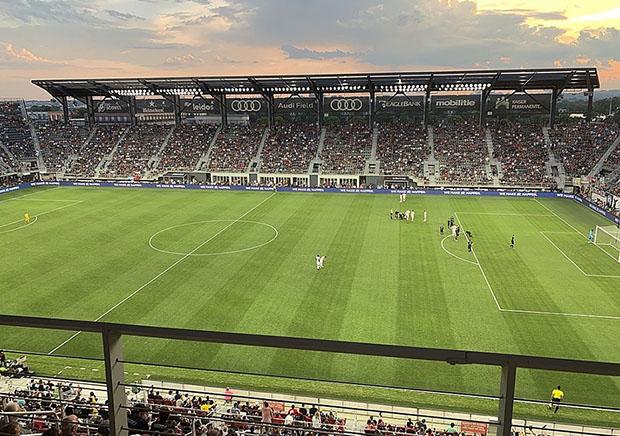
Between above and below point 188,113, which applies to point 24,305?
below

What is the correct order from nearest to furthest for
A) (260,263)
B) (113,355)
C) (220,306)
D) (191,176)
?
(113,355), (220,306), (260,263), (191,176)

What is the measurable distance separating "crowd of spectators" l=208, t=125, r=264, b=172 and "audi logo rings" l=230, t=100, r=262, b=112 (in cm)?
265

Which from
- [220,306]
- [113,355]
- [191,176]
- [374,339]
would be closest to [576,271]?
[374,339]

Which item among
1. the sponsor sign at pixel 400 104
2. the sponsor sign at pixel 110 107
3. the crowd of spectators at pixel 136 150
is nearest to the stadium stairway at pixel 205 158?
the crowd of spectators at pixel 136 150

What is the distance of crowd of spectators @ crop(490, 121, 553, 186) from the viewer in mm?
55938

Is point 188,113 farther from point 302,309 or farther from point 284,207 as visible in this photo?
point 302,309

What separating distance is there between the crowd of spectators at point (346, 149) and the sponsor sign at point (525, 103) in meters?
17.9

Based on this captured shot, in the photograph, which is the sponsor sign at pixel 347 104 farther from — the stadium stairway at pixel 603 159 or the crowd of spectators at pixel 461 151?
the stadium stairway at pixel 603 159

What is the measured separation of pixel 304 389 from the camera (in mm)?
16203

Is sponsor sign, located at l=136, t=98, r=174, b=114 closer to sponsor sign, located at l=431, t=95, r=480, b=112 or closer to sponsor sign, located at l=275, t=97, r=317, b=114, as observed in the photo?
sponsor sign, located at l=275, t=97, r=317, b=114

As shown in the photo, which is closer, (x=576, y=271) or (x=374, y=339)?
(x=374, y=339)

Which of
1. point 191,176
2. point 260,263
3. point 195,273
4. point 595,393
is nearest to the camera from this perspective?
point 595,393

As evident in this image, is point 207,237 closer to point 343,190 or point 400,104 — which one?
point 343,190

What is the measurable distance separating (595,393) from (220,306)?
1460 centimetres
